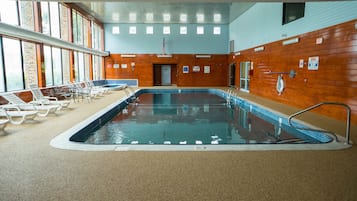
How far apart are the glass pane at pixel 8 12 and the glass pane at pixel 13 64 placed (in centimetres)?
57

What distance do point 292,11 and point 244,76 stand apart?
593cm

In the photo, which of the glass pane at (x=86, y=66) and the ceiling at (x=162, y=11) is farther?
the glass pane at (x=86, y=66)

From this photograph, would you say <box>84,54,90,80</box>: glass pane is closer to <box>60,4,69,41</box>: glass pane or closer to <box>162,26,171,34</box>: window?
<box>60,4,69,41</box>: glass pane

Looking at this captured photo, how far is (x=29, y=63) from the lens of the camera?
874 centimetres

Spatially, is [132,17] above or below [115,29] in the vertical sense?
above

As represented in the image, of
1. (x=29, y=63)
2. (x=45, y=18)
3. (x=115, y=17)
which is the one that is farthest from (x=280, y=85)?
(x=115, y=17)

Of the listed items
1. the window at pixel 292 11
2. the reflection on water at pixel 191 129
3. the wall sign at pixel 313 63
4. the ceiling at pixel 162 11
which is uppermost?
the ceiling at pixel 162 11

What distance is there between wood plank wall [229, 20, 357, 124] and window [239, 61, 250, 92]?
10.2 feet

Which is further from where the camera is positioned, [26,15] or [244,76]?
[244,76]

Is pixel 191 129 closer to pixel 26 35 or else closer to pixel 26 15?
pixel 26 35

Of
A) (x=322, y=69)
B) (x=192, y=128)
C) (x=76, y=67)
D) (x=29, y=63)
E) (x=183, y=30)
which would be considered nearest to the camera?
(x=192, y=128)

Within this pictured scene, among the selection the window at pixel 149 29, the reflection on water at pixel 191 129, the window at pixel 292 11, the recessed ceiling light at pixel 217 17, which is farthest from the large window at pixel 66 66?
the window at pixel 292 11

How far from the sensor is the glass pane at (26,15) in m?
8.22

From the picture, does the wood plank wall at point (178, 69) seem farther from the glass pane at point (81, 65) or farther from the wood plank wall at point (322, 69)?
the wood plank wall at point (322, 69)
